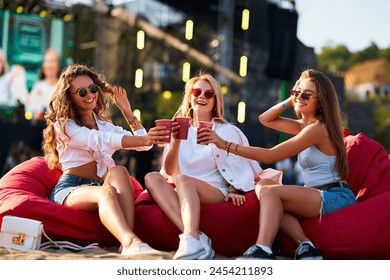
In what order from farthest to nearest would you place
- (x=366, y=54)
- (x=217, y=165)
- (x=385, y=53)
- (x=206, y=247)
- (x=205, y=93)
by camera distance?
1. (x=366, y=54)
2. (x=385, y=53)
3. (x=205, y=93)
4. (x=217, y=165)
5. (x=206, y=247)

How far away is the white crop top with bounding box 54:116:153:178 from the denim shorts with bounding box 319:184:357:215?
0.98m

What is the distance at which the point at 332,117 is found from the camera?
12.0 feet

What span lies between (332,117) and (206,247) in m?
0.96

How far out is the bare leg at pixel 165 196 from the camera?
3.60 m

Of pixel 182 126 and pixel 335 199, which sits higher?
pixel 182 126

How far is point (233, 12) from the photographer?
13.1m

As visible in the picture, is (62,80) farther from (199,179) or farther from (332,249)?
(332,249)

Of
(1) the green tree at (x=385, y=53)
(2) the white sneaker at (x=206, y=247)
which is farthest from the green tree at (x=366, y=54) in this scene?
(2) the white sneaker at (x=206, y=247)

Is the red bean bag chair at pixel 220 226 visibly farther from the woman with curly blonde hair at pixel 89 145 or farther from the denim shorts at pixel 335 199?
the denim shorts at pixel 335 199

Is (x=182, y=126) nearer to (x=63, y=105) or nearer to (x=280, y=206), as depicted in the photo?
(x=280, y=206)

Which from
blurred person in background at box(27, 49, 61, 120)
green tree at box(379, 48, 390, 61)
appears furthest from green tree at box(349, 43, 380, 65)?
blurred person in background at box(27, 49, 61, 120)

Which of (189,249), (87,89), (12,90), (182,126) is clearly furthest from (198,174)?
(12,90)
